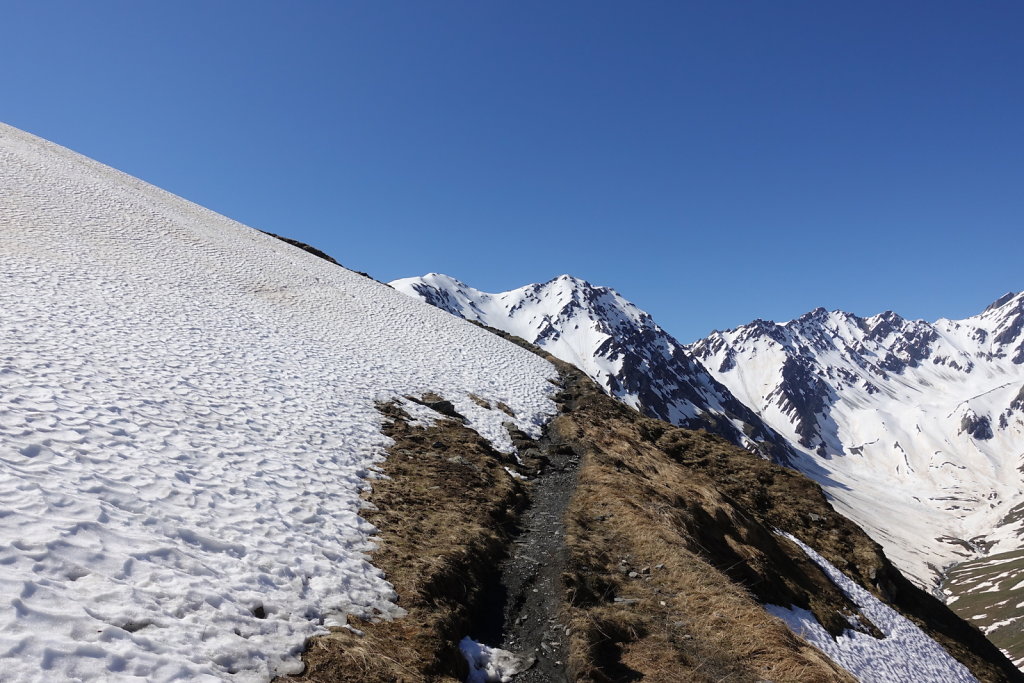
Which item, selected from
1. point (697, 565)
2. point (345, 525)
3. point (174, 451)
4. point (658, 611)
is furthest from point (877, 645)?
point (174, 451)

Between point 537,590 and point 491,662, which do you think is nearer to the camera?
point 491,662

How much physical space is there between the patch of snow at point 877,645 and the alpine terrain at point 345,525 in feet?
0.51

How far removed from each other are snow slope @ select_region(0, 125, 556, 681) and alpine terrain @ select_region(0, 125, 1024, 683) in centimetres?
6

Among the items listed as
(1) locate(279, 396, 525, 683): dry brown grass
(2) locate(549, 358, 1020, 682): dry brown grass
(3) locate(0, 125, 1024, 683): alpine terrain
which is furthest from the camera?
(2) locate(549, 358, 1020, 682): dry brown grass

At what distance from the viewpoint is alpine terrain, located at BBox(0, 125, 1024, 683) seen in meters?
7.50

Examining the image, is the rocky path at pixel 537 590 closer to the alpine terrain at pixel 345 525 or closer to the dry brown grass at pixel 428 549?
the alpine terrain at pixel 345 525

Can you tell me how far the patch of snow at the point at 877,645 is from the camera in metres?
16.0

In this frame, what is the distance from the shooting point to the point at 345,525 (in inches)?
455

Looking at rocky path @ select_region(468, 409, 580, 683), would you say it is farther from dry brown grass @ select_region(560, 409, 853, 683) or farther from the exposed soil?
dry brown grass @ select_region(560, 409, 853, 683)

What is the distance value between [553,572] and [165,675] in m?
9.12

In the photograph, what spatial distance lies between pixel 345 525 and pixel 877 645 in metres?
20.7

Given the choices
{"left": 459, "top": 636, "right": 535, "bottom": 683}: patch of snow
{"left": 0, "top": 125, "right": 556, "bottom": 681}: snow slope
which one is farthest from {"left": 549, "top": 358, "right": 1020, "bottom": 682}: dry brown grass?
{"left": 0, "top": 125, "right": 556, "bottom": 681}: snow slope

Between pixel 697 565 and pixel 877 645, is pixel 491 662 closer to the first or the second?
pixel 697 565

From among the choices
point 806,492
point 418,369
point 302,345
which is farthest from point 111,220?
point 806,492
